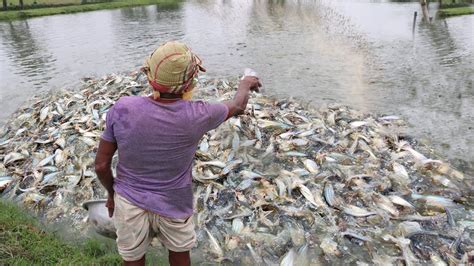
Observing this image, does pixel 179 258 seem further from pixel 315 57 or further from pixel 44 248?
pixel 315 57

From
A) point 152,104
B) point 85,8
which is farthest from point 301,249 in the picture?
point 85,8

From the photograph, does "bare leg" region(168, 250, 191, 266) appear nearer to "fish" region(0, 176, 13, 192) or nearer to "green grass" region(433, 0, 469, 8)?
"fish" region(0, 176, 13, 192)

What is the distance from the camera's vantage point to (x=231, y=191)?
5.89 m

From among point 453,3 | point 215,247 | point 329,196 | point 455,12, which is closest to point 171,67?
point 215,247

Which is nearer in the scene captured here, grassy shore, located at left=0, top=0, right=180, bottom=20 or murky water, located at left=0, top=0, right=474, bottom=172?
murky water, located at left=0, top=0, right=474, bottom=172

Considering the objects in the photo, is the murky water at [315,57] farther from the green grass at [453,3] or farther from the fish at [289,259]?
the fish at [289,259]

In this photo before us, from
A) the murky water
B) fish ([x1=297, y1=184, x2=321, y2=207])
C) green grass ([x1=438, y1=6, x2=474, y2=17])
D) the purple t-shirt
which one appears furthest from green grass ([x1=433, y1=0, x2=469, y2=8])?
the purple t-shirt

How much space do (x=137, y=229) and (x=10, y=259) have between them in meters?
2.08

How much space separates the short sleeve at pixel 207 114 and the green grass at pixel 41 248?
91.0 inches

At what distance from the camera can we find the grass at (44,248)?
428 centimetres

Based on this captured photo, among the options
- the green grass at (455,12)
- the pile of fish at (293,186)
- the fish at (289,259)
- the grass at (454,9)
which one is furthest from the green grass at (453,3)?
the fish at (289,259)

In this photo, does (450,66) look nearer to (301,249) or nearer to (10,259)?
(301,249)

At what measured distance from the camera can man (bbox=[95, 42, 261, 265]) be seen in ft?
8.78

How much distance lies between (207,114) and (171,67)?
15.8 inches
